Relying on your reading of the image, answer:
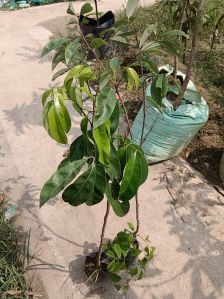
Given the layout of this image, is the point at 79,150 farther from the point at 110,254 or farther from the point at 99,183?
Result: the point at 110,254

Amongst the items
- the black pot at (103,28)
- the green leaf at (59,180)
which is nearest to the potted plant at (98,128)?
the green leaf at (59,180)

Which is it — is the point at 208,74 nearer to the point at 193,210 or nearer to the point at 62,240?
the point at 193,210

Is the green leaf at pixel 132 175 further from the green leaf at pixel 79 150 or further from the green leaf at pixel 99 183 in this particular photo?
the green leaf at pixel 79 150

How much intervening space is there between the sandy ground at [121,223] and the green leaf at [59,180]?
1.06 metres

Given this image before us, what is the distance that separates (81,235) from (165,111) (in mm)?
1088

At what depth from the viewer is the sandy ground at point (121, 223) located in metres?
2.03

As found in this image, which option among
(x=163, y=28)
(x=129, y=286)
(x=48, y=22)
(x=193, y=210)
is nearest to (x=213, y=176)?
(x=193, y=210)

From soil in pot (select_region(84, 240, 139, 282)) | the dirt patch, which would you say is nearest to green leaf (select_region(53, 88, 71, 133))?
soil in pot (select_region(84, 240, 139, 282))

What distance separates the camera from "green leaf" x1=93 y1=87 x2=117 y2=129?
1033 mm

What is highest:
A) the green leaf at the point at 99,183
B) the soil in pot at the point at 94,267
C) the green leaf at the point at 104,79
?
the green leaf at the point at 104,79

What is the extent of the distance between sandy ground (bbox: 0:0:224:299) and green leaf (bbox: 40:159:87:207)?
41.8 inches

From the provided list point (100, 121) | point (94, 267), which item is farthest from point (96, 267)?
point (100, 121)

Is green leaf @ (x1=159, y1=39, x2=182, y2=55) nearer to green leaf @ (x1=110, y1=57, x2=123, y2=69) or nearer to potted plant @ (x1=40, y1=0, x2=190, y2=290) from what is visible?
potted plant @ (x1=40, y1=0, x2=190, y2=290)

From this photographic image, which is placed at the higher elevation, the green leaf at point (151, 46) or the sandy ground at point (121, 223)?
the green leaf at point (151, 46)
